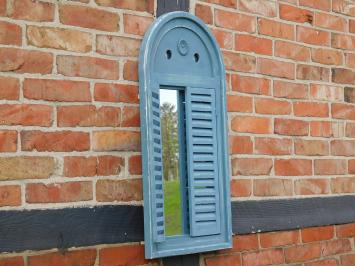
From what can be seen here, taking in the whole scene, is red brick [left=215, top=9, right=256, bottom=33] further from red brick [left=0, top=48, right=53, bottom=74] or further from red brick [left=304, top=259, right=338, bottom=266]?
red brick [left=304, top=259, right=338, bottom=266]

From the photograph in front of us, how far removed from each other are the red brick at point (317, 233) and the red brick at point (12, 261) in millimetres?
1691

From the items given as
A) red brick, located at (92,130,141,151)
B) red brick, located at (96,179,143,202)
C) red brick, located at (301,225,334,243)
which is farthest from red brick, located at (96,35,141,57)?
red brick, located at (301,225,334,243)

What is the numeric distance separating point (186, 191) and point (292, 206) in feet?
2.52

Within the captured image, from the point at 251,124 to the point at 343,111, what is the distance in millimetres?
774

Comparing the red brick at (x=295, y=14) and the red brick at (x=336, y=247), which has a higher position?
the red brick at (x=295, y=14)

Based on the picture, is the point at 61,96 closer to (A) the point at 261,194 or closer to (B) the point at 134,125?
(B) the point at 134,125

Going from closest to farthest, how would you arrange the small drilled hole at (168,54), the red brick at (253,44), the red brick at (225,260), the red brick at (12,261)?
the red brick at (12,261), the small drilled hole at (168,54), the red brick at (225,260), the red brick at (253,44)

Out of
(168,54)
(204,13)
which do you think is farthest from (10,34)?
(204,13)

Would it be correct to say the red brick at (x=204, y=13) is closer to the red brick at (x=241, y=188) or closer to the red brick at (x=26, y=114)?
the red brick at (x=241, y=188)

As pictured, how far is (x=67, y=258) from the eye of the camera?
2434 millimetres

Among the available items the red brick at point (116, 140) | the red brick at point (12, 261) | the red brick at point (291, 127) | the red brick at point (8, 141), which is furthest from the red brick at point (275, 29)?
the red brick at point (12, 261)

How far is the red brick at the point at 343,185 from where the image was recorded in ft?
11.6

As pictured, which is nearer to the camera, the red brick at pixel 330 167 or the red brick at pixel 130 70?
the red brick at pixel 130 70

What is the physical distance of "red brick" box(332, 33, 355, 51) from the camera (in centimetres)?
360
